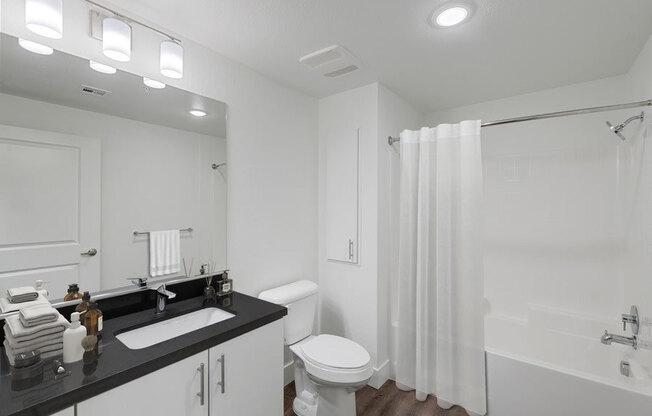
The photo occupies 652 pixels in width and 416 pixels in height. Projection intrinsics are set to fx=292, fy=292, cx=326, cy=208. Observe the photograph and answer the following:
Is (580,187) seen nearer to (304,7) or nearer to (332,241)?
(332,241)

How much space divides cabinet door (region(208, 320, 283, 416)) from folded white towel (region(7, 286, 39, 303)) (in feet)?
2.51

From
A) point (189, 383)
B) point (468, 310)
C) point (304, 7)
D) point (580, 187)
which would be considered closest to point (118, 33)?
point (304, 7)

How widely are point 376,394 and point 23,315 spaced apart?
7.03ft

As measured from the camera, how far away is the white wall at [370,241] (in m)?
2.32

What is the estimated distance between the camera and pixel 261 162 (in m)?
2.13

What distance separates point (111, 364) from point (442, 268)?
189 cm

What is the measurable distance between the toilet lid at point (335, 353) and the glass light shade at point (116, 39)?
1901 millimetres

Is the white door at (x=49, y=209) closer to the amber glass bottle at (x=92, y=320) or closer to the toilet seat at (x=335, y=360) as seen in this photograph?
the amber glass bottle at (x=92, y=320)

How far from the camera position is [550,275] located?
2471 mm

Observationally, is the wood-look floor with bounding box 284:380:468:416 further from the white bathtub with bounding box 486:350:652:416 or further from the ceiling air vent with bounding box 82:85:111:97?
the ceiling air vent with bounding box 82:85:111:97

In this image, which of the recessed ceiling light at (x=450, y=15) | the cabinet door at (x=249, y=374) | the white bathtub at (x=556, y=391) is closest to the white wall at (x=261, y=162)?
the cabinet door at (x=249, y=374)

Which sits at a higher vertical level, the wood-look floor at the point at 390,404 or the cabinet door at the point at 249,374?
the cabinet door at the point at 249,374

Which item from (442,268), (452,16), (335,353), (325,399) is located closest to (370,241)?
(442,268)

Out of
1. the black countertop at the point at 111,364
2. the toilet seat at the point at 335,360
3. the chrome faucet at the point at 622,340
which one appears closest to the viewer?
the black countertop at the point at 111,364
